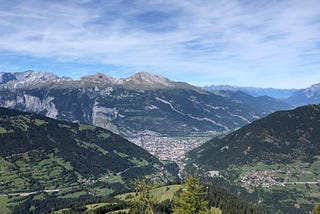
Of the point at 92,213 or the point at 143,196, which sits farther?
the point at 92,213

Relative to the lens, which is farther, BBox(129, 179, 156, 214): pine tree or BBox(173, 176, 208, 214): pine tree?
BBox(173, 176, 208, 214): pine tree

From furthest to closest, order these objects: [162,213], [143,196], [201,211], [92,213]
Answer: [92,213]
[162,213]
[201,211]
[143,196]

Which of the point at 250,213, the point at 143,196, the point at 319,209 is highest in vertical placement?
the point at 143,196

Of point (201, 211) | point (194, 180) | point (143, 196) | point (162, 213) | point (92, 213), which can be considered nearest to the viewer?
point (143, 196)

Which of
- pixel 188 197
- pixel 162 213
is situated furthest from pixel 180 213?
pixel 162 213

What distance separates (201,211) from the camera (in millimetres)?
69500

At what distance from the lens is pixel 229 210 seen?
19725 centimetres

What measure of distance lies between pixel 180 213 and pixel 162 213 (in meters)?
103

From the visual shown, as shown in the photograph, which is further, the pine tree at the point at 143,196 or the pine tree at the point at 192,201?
the pine tree at the point at 192,201

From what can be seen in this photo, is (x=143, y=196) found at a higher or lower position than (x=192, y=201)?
higher

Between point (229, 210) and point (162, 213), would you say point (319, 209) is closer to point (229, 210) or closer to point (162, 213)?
point (162, 213)

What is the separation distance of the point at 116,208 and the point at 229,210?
61.4m

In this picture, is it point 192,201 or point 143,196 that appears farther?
point 192,201

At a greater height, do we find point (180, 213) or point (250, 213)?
point (180, 213)
